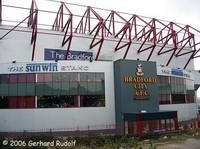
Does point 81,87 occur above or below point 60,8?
below

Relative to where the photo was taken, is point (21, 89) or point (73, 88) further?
point (73, 88)

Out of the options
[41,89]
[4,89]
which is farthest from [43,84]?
[4,89]

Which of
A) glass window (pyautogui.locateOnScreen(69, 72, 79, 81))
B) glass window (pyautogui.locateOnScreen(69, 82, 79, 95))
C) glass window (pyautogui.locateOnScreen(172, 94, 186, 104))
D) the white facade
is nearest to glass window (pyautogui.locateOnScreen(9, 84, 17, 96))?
the white facade

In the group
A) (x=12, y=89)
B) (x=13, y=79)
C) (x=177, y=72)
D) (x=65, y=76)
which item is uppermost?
(x=177, y=72)

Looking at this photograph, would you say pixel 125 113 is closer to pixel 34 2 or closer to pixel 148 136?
pixel 148 136

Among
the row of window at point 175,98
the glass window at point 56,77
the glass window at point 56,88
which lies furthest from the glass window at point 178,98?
the glass window at point 56,77

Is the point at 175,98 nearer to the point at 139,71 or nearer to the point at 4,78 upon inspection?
the point at 139,71

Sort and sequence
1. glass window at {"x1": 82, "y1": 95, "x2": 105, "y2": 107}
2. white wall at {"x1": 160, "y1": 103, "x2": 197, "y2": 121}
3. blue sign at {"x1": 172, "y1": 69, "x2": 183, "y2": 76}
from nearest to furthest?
glass window at {"x1": 82, "y1": 95, "x2": 105, "y2": 107}
white wall at {"x1": 160, "y1": 103, "x2": 197, "y2": 121}
blue sign at {"x1": 172, "y1": 69, "x2": 183, "y2": 76}

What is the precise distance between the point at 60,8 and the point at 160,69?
2548 centimetres

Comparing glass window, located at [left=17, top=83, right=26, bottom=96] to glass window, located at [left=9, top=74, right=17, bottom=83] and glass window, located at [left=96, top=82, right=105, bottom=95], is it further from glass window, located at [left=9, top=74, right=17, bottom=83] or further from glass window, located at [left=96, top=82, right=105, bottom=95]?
glass window, located at [left=96, top=82, right=105, bottom=95]

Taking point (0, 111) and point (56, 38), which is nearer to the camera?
point (0, 111)

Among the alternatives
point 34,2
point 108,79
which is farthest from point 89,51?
point 34,2

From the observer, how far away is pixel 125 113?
36.6 meters

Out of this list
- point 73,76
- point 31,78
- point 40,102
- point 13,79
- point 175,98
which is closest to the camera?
point 40,102
